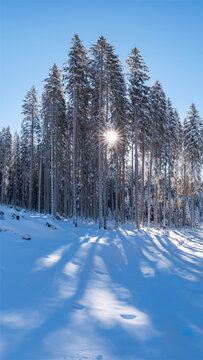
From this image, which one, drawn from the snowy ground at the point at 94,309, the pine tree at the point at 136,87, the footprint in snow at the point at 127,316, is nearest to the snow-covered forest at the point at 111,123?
the pine tree at the point at 136,87

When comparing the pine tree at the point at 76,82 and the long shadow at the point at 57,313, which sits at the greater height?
the pine tree at the point at 76,82

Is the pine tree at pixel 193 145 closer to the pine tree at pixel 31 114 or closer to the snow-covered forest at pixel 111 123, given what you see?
the snow-covered forest at pixel 111 123

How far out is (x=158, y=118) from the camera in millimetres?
22188

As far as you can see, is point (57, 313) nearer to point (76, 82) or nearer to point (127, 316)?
point (127, 316)

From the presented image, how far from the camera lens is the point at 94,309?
11.8 ft

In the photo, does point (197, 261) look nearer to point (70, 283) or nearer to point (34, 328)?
point (70, 283)

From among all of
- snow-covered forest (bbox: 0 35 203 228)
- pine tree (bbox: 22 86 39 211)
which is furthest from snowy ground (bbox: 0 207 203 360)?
pine tree (bbox: 22 86 39 211)

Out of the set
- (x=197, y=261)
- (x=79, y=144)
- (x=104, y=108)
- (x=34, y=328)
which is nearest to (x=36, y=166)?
(x=79, y=144)

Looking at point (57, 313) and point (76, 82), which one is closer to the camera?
point (57, 313)

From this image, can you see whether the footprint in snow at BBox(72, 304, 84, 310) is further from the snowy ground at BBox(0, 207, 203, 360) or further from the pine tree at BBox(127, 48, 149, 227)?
the pine tree at BBox(127, 48, 149, 227)

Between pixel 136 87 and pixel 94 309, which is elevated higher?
pixel 136 87

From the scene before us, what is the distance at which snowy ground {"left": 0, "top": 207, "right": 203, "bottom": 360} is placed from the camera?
2.58 meters

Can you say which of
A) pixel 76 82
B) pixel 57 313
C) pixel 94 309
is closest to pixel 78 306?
pixel 94 309

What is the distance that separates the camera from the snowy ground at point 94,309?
2582mm
